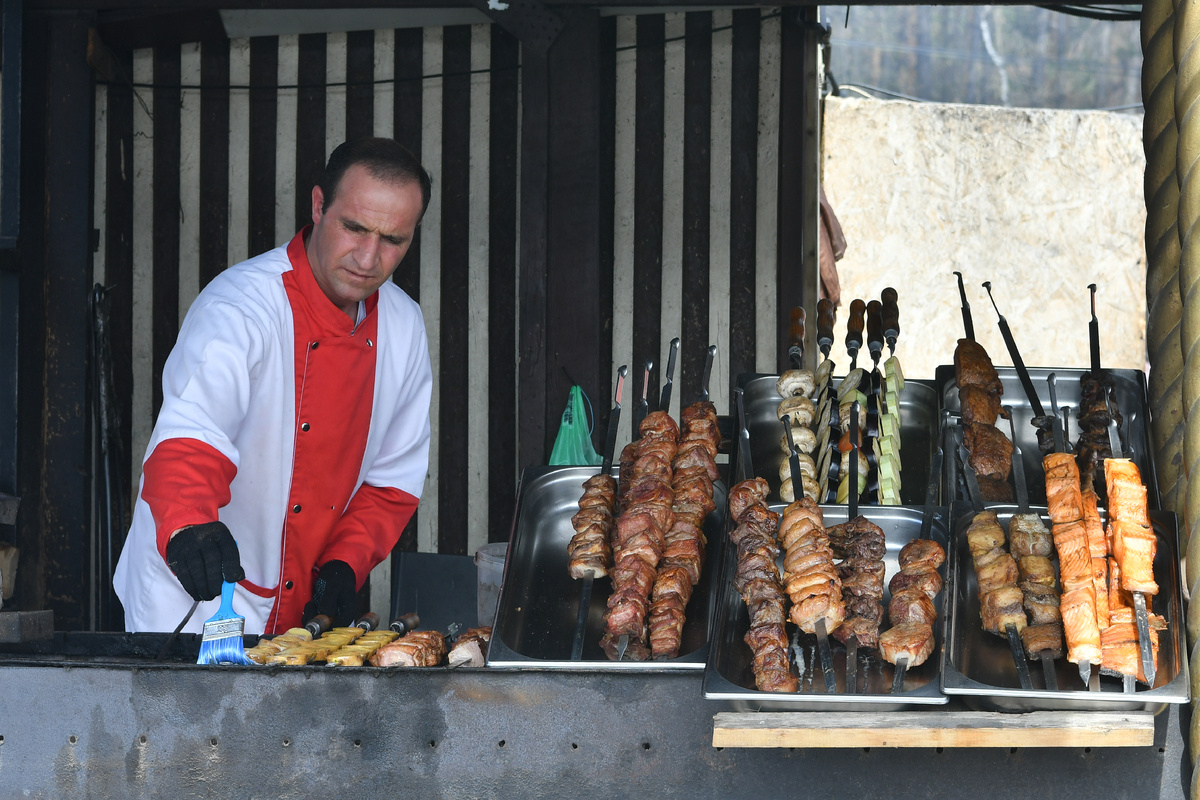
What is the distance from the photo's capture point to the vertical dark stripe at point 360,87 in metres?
5.75

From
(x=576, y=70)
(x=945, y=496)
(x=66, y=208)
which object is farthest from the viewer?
(x=66, y=208)

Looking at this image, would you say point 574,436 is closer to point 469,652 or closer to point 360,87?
point 469,652

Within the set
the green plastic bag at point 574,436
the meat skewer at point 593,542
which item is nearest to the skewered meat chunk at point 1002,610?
the meat skewer at point 593,542

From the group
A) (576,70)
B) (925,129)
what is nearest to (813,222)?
(576,70)

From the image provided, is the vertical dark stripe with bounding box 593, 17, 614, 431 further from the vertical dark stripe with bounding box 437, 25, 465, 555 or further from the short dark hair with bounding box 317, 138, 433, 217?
the short dark hair with bounding box 317, 138, 433, 217

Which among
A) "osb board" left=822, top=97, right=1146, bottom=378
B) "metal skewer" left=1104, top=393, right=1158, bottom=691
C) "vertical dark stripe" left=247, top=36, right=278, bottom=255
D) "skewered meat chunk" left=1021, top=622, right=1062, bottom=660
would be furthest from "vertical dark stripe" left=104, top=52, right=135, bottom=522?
"osb board" left=822, top=97, right=1146, bottom=378

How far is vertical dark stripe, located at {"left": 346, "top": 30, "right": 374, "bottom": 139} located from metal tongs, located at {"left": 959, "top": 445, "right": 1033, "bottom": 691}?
3719 millimetres

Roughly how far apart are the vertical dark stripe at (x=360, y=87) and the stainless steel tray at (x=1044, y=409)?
3.38 meters

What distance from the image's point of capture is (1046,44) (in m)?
16.2

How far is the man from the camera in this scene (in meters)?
3.37

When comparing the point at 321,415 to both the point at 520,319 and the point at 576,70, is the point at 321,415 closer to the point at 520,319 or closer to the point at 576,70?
the point at 520,319

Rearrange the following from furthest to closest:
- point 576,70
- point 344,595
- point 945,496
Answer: point 576,70, point 344,595, point 945,496

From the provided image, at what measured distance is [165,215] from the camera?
577cm

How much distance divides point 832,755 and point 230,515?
2.17m
